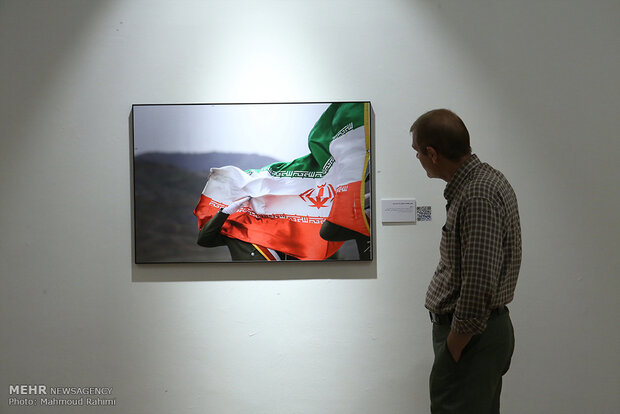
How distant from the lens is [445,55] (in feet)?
7.77

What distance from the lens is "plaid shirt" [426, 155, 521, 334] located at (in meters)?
1.44

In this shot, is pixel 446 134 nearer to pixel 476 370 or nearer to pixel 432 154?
pixel 432 154

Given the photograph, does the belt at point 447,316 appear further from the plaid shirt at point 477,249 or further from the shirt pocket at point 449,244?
the shirt pocket at point 449,244

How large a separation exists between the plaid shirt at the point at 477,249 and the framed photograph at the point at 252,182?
30.7 inches

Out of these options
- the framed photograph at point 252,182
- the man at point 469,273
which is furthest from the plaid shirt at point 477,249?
the framed photograph at point 252,182

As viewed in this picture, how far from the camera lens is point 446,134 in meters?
1.56

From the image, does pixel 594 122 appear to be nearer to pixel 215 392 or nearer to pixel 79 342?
pixel 215 392

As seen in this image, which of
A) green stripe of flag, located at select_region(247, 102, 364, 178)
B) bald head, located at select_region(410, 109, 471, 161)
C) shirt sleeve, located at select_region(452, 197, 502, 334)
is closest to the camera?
shirt sleeve, located at select_region(452, 197, 502, 334)

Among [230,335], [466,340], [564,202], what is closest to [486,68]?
[564,202]

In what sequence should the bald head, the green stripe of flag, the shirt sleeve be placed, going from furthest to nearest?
the green stripe of flag → the bald head → the shirt sleeve

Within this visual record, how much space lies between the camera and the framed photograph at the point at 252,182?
7.60 ft

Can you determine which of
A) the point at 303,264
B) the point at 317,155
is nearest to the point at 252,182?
the point at 317,155

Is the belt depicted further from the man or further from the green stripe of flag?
the green stripe of flag

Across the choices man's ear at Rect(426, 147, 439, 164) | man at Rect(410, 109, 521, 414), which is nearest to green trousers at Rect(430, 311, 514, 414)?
man at Rect(410, 109, 521, 414)
